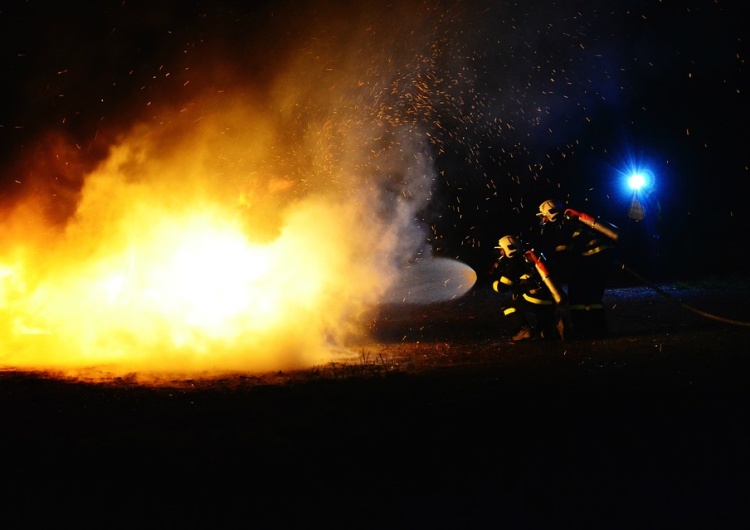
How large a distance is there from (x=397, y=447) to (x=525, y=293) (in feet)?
19.1

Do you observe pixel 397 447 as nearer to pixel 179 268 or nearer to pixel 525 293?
pixel 525 293

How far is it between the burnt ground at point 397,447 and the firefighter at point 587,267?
1.83m

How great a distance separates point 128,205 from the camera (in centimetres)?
1133

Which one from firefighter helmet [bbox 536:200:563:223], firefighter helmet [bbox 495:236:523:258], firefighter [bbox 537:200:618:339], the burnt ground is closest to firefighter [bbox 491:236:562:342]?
firefighter helmet [bbox 495:236:523:258]

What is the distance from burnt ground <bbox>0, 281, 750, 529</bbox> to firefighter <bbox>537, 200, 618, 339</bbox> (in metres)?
1.83

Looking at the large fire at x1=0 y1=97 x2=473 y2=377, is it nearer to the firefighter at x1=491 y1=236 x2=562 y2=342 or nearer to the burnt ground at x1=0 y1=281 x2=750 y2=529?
the burnt ground at x1=0 y1=281 x2=750 y2=529

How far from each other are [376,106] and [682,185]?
20.1 meters

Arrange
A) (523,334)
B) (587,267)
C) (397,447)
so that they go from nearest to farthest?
(397,447), (587,267), (523,334)

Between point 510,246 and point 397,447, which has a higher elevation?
point 510,246

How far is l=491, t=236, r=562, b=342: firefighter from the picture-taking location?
A: 10000 mm

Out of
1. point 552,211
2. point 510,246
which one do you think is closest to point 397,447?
point 510,246

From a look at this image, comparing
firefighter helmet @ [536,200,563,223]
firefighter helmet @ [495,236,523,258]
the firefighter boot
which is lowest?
the firefighter boot

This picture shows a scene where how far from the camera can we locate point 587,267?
9.86 meters

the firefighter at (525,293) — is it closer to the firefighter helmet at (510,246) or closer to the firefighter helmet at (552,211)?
the firefighter helmet at (510,246)
